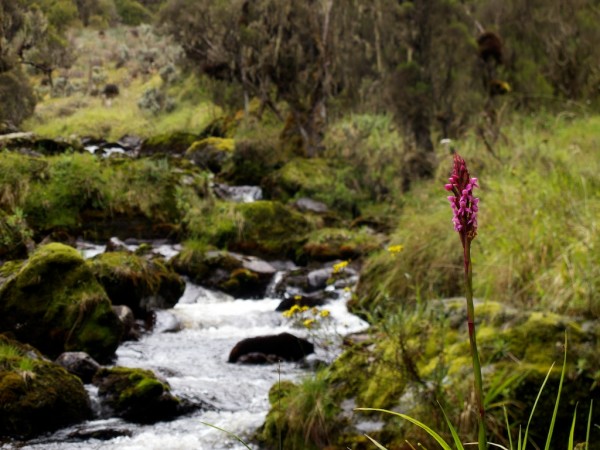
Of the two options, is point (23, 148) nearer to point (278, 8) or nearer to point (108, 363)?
point (278, 8)

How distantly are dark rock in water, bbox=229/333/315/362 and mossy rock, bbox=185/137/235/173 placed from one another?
11.3 metres

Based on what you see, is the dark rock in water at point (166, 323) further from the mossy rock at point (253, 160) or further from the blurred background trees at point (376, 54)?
the mossy rock at point (253, 160)

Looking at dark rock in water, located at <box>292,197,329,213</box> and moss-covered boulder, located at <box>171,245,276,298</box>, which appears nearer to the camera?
moss-covered boulder, located at <box>171,245,276,298</box>

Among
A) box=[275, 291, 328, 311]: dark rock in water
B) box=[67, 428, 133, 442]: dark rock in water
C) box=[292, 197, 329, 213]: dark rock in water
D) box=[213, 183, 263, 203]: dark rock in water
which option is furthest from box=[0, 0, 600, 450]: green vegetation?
box=[275, 291, 328, 311]: dark rock in water

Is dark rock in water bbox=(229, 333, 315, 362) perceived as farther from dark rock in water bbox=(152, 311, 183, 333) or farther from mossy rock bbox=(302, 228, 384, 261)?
mossy rock bbox=(302, 228, 384, 261)

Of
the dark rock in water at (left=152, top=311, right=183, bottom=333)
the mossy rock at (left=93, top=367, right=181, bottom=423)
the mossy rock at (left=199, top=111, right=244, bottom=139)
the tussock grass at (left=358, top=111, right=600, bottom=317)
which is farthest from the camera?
the mossy rock at (left=199, top=111, right=244, bottom=139)

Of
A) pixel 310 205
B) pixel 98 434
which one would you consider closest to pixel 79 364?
pixel 98 434

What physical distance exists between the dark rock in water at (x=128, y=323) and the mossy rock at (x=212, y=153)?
10.2 meters

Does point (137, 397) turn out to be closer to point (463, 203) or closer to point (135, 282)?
point (135, 282)

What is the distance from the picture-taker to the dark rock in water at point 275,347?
639 centimetres

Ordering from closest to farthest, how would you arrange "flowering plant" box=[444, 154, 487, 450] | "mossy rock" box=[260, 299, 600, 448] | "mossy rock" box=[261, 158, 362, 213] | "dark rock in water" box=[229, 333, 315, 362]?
"flowering plant" box=[444, 154, 487, 450]
"mossy rock" box=[260, 299, 600, 448]
"dark rock in water" box=[229, 333, 315, 362]
"mossy rock" box=[261, 158, 362, 213]

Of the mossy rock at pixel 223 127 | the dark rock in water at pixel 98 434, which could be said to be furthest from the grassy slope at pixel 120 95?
the dark rock in water at pixel 98 434

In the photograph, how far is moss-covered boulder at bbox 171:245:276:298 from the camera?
995 centimetres

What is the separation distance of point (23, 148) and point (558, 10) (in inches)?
537
